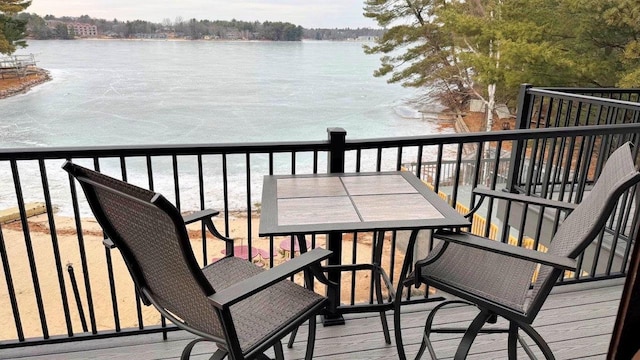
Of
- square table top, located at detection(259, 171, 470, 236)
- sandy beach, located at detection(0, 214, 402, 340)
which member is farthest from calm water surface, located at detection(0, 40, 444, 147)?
square table top, located at detection(259, 171, 470, 236)

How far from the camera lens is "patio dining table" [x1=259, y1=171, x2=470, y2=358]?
5.27 feet

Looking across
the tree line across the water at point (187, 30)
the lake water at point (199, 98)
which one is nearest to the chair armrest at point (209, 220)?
the lake water at point (199, 98)

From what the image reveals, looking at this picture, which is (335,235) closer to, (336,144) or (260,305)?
(336,144)

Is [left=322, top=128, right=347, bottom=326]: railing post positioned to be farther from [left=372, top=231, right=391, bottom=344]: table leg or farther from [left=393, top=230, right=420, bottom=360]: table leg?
[left=393, top=230, right=420, bottom=360]: table leg

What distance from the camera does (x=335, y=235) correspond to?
2188 mm

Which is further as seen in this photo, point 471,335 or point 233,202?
point 233,202

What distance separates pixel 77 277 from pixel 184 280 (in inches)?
490

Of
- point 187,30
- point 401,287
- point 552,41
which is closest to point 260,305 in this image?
point 401,287

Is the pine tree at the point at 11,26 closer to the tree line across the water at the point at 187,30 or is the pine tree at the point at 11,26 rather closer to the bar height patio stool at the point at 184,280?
the tree line across the water at the point at 187,30

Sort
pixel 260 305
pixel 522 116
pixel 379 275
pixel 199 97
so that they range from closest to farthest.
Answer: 1. pixel 260 305
2. pixel 379 275
3. pixel 522 116
4. pixel 199 97

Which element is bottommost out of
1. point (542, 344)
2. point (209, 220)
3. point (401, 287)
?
point (542, 344)

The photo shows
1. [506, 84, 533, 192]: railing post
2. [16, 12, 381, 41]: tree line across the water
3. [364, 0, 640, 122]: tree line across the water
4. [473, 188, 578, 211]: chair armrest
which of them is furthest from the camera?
[16, 12, 381, 41]: tree line across the water

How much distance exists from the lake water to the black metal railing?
2.38 m

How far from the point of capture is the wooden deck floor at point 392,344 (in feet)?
6.70
